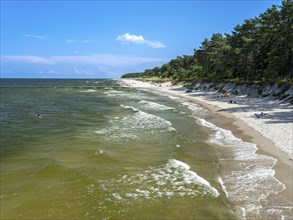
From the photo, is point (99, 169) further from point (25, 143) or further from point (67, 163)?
point (25, 143)

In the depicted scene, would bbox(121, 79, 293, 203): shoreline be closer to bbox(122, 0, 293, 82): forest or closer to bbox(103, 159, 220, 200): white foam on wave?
bbox(103, 159, 220, 200): white foam on wave

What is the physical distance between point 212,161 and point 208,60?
78.2 meters

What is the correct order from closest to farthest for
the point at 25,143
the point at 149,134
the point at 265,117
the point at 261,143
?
the point at 261,143 → the point at 25,143 → the point at 149,134 → the point at 265,117

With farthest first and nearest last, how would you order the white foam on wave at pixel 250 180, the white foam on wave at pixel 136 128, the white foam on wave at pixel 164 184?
the white foam on wave at pixel 136 128
the white foam on wave at pixel 164 184
the white foam on wave at pixel 250 180

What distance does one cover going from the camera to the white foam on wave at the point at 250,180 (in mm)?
11047

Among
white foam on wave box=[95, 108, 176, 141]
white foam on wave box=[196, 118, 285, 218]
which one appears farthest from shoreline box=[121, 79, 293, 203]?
white foam on wave box=[95, 108, 176, 141]

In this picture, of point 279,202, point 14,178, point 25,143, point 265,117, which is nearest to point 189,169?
point 279,202

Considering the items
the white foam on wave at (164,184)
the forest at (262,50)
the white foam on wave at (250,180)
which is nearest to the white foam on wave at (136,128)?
the white foam on wave at (250,180)

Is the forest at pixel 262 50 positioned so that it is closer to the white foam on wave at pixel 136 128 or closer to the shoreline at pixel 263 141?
the shoreline at pixel 263 141

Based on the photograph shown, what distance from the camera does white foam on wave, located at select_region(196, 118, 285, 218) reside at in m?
11.0

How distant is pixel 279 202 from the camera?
438 inches

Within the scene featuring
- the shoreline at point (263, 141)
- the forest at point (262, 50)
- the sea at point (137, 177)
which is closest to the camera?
the sea at point (137, 177)

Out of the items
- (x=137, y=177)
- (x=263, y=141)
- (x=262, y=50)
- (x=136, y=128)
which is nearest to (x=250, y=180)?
(x=137, y=177)

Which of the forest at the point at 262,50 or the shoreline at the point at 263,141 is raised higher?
the forest at the point at 262,50
